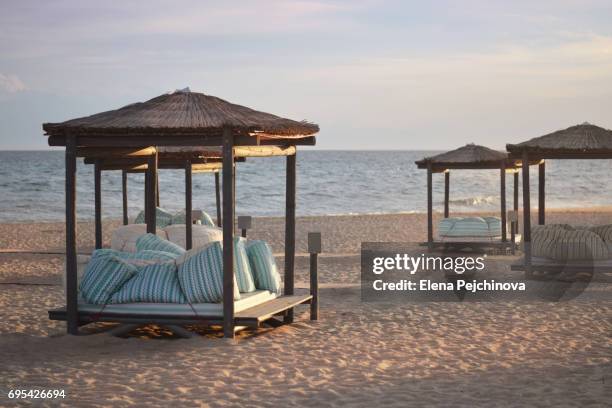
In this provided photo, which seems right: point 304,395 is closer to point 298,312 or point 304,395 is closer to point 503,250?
point 298,312

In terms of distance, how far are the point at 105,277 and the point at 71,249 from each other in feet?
1.22

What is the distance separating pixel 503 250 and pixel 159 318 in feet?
31.1

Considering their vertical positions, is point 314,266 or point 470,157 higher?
point 470,157

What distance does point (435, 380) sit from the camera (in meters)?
6.50

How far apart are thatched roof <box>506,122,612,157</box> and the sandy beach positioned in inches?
92.1

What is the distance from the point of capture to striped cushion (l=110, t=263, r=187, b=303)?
7781 millimetres

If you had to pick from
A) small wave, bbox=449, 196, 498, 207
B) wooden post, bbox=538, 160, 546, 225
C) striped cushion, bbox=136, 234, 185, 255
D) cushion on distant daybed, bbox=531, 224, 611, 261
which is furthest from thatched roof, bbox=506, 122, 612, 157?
small wave, bbox=449, 196, 498, 207

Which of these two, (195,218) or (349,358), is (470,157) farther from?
(349,358)

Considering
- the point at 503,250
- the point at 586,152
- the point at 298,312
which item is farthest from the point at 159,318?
the point at 503,250

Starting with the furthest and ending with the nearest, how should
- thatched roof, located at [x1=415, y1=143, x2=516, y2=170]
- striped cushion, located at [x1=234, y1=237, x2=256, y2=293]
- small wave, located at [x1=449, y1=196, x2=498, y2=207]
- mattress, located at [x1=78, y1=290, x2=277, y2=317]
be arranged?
small wave, located at [x1=449, y1=196, x2=498, y2=207] → thatched roof, located at [x1=415, y1=143, x2=516, y2=170] → striped cushion, located at [x1=234, y1=237, x2=256, y2=293] → mattress, located at [x1=78, y1=290, x2=277, y2=317]

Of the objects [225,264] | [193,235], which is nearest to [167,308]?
[225,264]

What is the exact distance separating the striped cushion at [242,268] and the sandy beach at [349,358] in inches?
16.9

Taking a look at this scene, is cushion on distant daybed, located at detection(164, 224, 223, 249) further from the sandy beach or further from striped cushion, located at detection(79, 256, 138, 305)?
striped cushion, located at detection(79, 256, 138, 305)

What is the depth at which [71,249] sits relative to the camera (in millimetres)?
8023
